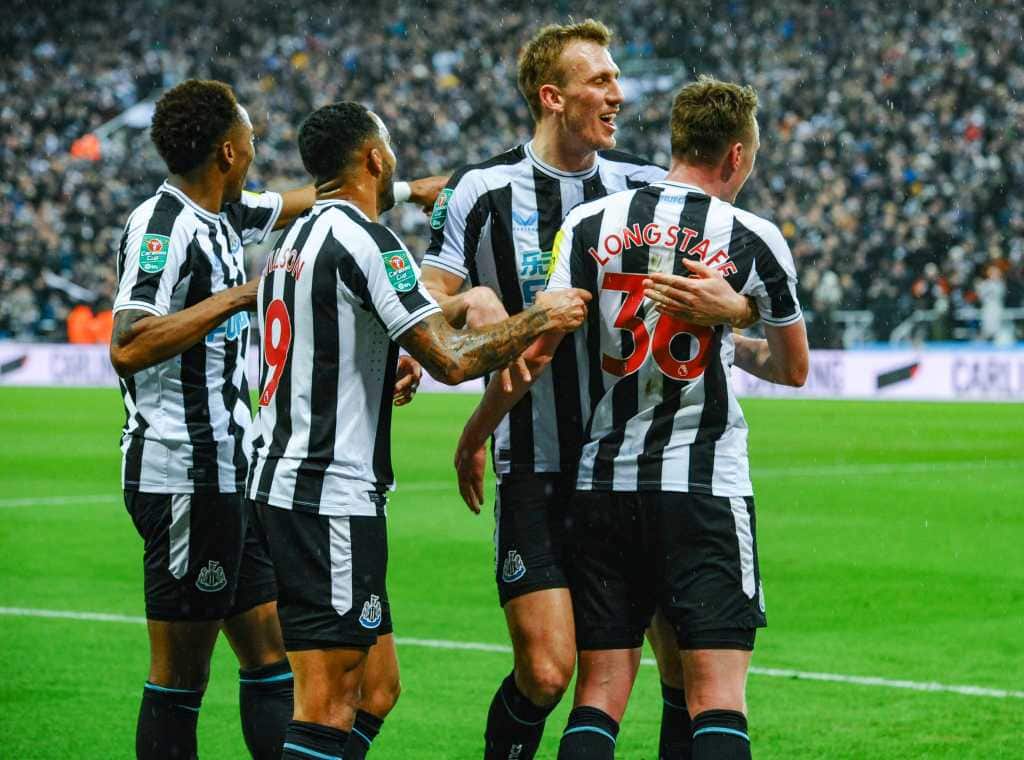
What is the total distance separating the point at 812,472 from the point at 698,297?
37.0 feet

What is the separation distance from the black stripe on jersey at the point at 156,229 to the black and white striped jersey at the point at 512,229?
0.77m

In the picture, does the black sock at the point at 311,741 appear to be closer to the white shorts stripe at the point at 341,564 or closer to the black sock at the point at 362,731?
the white shorts stripe at the point at 341,564

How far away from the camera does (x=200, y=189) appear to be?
4.69 meters

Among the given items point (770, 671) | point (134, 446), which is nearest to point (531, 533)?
point (134, 446)

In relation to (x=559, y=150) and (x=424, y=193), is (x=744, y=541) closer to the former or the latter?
(x=559, y=150)

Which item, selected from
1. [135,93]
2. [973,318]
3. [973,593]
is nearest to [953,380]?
[973,318]

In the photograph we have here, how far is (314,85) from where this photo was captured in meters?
37.3

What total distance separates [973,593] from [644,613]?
17.2 ft

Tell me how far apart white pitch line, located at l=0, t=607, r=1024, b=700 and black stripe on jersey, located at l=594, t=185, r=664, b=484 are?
3023 millimetres

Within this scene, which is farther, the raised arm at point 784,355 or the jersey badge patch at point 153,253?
the jersey badge patch at point 153,253

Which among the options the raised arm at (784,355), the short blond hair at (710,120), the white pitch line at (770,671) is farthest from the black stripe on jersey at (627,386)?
the white pitch line at (770,671)

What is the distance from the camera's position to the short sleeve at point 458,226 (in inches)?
186

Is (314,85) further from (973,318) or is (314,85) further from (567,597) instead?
(567,597)

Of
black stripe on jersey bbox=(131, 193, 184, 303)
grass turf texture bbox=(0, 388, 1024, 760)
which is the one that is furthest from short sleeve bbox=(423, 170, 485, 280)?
grass turf texture bbox=(0, 388, 1024, 760)
